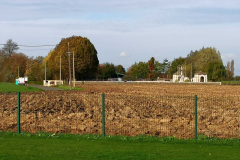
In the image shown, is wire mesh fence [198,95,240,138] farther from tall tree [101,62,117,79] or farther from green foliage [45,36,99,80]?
tall tree [101,62,117,79]

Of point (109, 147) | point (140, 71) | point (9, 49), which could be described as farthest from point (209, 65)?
point (109, 147)

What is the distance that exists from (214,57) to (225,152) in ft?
425

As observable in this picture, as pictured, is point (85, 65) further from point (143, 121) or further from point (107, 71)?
point (143, 121)

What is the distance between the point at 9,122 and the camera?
60.1 feet

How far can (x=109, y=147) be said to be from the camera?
12.0m

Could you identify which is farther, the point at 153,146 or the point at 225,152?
the point at 153,146

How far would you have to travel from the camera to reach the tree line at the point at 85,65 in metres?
105

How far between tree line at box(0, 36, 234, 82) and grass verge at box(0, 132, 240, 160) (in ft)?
244

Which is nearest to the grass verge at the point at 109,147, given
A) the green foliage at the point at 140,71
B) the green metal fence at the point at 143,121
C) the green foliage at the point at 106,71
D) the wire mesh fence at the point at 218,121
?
the green metal fence at the point at 143,121

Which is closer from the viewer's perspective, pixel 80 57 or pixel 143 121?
pixel 143 121

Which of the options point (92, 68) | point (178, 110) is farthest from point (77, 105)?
point (92, 68)

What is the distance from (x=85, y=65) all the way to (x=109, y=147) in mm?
91504

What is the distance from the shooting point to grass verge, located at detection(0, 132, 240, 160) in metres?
10.8

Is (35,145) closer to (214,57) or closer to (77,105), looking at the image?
(77,105)
